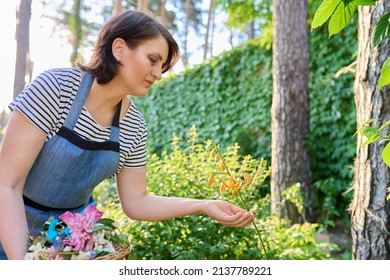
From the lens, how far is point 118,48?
1726 mm

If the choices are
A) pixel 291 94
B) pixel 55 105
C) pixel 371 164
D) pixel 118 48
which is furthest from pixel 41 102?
pixel 291 94

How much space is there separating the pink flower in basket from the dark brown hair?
51 centimetres

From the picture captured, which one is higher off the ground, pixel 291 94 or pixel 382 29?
pixel 291 94

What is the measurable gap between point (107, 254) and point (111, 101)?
607 mm

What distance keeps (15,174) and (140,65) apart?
54 cm

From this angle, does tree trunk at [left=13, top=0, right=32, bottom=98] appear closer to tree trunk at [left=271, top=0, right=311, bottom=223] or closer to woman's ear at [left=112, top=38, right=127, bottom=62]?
tree trunk at [left=271, top=0, right=311, bottom=223]

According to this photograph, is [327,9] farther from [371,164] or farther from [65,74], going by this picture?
[371,164]

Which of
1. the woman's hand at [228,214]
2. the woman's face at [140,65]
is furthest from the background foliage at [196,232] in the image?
the woman's face at [140,65]

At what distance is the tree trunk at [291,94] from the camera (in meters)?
5.08

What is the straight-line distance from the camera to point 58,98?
5.36ft

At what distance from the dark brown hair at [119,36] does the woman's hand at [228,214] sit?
56 centimetres

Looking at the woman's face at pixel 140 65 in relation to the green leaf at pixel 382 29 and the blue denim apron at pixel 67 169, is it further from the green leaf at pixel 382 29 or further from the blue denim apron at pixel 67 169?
the green leaf at pixel 382 29
